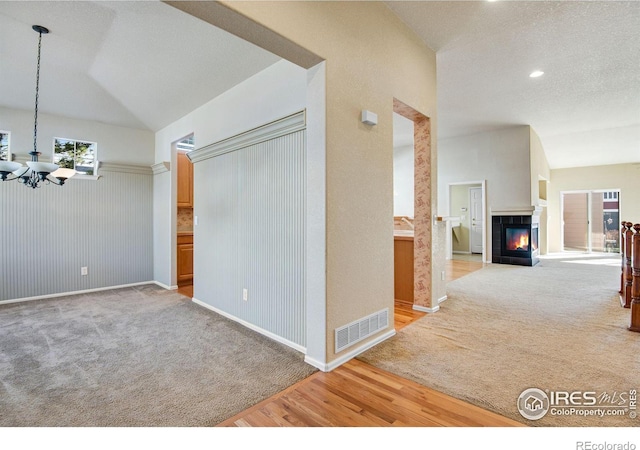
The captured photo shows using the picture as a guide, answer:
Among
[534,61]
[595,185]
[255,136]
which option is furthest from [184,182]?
[595,185]

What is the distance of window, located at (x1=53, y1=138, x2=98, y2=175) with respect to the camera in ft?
16.0

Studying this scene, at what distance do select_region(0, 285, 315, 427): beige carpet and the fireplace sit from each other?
21.0 feet

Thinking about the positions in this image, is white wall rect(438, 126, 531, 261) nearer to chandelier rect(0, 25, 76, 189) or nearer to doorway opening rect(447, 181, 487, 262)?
doorway opening rect(447, 181, 487, 262)

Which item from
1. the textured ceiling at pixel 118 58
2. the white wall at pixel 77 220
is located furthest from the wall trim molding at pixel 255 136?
the white wall at pixel 77 220

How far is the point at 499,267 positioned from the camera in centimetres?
684

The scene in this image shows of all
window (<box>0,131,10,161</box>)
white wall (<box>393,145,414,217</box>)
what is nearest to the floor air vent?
window (<box>0,131,10,161</box>)

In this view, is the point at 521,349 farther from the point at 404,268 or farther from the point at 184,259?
Answer: the point at 184,259

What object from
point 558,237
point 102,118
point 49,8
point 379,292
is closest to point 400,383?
point 379,292

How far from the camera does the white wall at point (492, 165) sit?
22.9ft

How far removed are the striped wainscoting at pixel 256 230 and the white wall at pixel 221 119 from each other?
21cm

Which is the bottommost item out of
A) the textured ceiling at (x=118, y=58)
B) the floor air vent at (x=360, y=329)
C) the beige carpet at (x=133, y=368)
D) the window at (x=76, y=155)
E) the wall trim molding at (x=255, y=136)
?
the beige carpet at (x=133, y=368)

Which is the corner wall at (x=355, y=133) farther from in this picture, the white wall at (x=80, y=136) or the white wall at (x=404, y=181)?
the white wall at (x=404, y=181)

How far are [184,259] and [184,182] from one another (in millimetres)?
1358

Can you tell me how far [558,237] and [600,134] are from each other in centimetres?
372
